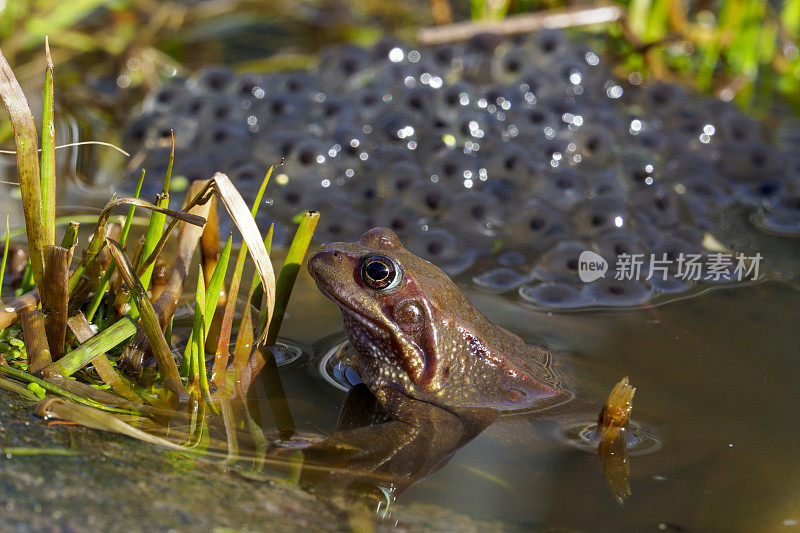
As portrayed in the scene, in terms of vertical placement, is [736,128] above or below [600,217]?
above

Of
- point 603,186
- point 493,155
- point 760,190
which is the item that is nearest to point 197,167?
point 493,155

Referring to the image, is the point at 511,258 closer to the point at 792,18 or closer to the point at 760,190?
the point at 760,190

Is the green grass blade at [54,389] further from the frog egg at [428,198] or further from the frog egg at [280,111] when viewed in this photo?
the frog egg at [280,111]

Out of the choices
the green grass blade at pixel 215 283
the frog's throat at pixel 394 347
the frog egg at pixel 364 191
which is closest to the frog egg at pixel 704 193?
the frog egg at pixel 364 191

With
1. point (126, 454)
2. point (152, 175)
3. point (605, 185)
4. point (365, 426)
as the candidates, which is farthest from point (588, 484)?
point (152, 175)

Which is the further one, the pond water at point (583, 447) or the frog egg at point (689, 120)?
the frog egg at point (689, 120)

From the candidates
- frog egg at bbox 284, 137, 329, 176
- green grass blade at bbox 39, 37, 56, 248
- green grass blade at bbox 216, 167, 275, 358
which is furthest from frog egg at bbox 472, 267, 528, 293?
green grass blade at bbox 39, 37, 56, 248
